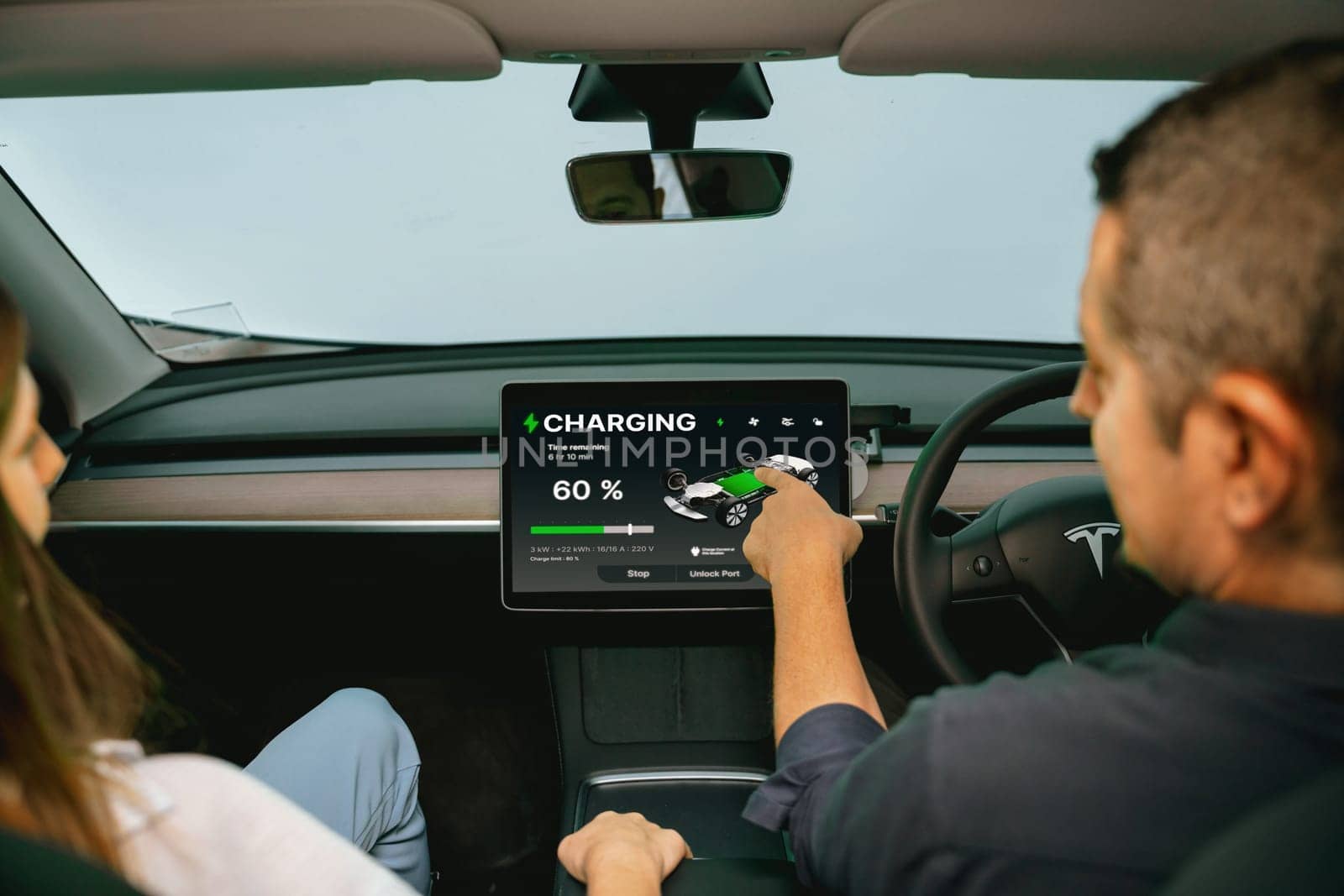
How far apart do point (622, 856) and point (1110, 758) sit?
35.5 inches

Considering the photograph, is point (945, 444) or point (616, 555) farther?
point (616, 555)

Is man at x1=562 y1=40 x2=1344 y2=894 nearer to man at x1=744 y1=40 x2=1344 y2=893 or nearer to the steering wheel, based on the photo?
man at x1=744 y1=40 x2=1344 y2=893

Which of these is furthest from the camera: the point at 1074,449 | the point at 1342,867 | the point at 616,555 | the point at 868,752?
the point at 1074,449

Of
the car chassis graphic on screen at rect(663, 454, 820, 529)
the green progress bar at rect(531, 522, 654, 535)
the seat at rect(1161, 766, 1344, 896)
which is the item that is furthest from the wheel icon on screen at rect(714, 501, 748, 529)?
the seat at rect(1161, 766, 1344, 896)

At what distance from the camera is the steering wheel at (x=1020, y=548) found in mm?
1633

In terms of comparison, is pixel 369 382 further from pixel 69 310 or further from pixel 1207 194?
pixel 1207 194

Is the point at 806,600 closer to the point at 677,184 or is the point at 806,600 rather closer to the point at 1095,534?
the point at 1095,534

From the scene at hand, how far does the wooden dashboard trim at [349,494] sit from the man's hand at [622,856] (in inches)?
29.8

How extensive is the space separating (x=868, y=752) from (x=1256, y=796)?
34 cm

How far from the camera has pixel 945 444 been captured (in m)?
1.63

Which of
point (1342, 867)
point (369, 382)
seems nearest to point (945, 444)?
point (1342, 867)

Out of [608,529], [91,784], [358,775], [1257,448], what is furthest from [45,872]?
[608,529]

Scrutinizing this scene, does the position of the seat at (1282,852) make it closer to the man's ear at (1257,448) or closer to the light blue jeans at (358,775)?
the man's ear at (1257,448)

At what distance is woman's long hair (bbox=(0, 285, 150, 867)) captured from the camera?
83 centimetres
